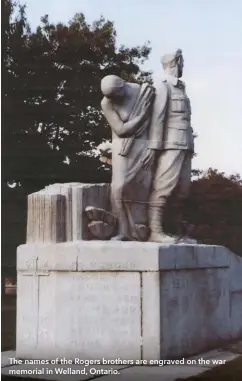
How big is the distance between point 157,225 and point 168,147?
0.58 metres

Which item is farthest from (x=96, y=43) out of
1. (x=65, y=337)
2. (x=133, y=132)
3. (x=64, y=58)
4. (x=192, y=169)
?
(x=65, y=337)

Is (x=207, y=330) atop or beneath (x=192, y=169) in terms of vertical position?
beneath

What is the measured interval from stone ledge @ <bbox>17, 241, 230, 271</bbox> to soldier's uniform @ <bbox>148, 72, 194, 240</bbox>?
42 cm

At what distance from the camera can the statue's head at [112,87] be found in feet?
17.3

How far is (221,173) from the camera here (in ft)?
17.5

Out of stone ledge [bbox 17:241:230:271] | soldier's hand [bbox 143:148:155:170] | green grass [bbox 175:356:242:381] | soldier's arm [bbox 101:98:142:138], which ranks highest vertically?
soldier's arm [bbox 101:98:142:138]

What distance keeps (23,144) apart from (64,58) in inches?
30.3

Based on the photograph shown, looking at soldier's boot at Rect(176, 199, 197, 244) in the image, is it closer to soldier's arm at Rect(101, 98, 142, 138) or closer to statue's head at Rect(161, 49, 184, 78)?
soldier's arm at Rect(101, 98, 142, 138)

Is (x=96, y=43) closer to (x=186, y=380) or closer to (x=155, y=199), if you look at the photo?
(x=155, y=199)

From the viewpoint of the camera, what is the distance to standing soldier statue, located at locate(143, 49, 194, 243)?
5.38 metres

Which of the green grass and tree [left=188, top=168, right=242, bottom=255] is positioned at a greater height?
tree [left=188, top=168, right=242, bottom=255]

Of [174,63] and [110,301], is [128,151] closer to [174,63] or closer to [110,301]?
[174,63]

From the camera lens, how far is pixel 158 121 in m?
5.40

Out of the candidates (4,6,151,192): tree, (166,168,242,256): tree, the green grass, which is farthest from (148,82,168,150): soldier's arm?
the green grass
